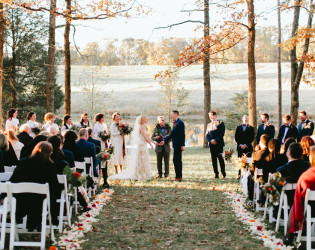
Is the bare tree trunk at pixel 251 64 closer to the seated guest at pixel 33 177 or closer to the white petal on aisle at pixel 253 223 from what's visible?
the white petal on aisle at pixel 253 223

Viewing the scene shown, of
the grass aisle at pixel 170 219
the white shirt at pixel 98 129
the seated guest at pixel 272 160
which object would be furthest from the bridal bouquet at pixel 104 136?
the seated guest at pixel 272 160

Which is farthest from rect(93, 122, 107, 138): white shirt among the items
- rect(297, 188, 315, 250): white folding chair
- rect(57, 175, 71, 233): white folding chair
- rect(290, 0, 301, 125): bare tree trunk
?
rect(290, 0, 301, 125): bare tree trunk

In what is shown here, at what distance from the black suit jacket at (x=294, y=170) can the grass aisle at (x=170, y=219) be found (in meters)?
1.12

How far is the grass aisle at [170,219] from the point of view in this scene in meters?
6.32

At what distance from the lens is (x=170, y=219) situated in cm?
780

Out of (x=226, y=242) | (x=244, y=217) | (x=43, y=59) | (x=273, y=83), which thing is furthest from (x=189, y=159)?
(x=273, y=83)

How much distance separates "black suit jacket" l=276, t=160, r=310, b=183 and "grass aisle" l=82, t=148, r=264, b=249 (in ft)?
3.69

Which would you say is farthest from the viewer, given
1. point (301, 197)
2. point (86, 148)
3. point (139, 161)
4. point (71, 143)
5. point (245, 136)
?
point (245, 136)

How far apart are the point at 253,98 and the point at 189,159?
6158 millimetres

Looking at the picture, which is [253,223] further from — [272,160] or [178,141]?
[178,141]

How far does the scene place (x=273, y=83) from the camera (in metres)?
68.7

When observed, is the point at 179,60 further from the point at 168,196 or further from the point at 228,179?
the point at 168,196

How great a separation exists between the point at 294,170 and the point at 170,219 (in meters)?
2.59

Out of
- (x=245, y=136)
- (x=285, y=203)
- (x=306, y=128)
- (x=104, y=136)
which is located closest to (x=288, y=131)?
(x=306, y=128)
